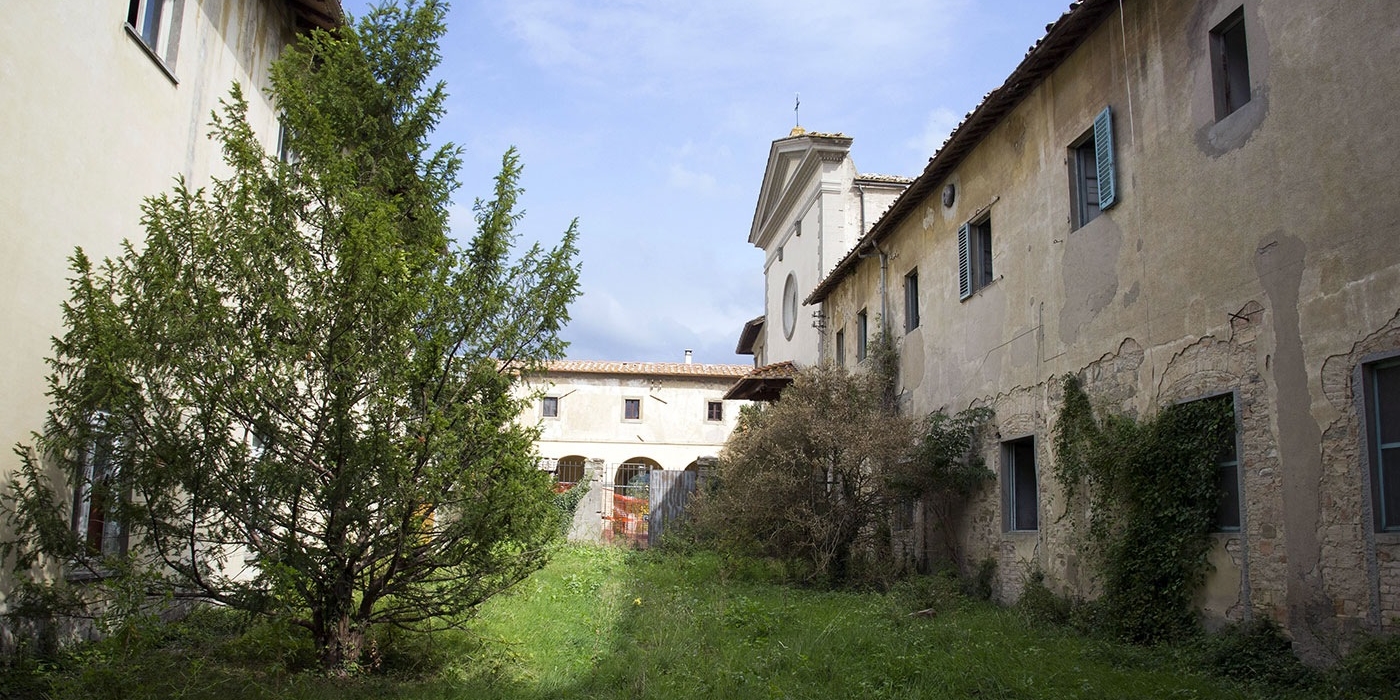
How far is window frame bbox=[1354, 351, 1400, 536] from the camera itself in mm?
6410

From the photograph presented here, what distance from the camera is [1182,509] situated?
27.0ft

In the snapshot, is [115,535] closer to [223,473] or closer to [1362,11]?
[223,473]

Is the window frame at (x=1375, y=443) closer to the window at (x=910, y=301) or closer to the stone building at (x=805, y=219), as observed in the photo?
the window at (x=910, y=301)

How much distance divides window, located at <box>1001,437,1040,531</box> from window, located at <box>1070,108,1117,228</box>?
2.94 metres

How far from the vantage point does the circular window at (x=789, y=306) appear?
2692 centimetres

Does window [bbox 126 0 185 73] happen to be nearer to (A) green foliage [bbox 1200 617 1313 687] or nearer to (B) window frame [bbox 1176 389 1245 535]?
(B) window frame [bbox 1176 389 1245 535]

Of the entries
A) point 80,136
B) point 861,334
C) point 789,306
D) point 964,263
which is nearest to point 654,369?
point 789,306

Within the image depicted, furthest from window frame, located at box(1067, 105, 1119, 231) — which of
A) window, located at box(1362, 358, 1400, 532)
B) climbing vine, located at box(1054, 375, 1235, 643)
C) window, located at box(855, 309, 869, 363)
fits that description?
window, located at box(855, 309, 869, 363)

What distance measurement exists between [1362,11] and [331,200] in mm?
7755

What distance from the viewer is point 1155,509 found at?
28.0 ft

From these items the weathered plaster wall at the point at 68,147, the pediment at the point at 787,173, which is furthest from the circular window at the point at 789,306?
the weathered plaster wall at the point at 68,147

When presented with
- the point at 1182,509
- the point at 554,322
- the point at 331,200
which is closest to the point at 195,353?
the point at 331,200

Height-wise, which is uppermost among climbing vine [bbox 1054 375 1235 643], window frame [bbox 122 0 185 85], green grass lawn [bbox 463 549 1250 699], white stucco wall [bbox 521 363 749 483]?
window frame [bbox 122 0 185 85]

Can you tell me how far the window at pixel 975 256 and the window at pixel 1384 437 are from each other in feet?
22.6
